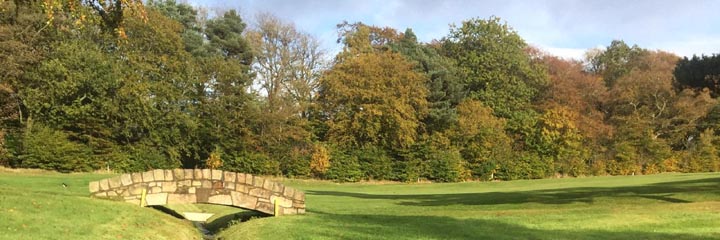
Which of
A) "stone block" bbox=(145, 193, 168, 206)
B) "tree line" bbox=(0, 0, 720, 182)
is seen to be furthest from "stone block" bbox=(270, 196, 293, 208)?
"tree line" bbox=(0, 0, 720, 182)

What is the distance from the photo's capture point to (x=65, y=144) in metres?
35.9

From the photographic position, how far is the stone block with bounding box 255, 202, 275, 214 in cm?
1541

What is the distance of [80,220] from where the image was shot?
1143 cm

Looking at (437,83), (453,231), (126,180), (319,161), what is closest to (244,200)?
(126,180)

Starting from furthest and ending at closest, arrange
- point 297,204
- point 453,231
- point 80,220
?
1. point 297,204
2. point 453,231
3. point 80,220

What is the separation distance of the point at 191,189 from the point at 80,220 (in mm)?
4104

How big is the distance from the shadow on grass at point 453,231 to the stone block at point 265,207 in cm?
239

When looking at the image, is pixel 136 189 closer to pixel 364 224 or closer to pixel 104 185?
pixel 104 185

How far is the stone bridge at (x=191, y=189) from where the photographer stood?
1530 cm

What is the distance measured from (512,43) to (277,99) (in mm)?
23275

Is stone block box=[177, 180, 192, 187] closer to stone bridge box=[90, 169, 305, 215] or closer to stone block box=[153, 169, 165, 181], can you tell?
stone bridge box=[90, 169, 305, 215]

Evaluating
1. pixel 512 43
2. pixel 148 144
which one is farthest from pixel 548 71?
pixel 148 144

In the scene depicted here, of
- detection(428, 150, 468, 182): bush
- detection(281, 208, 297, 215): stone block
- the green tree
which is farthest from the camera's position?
the green tree

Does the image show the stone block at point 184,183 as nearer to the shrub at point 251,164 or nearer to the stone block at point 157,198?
the stone block at point 157,198
